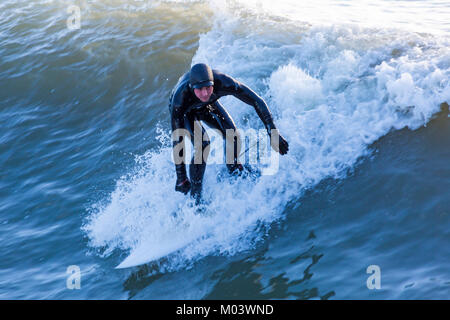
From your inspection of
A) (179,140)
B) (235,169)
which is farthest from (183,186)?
(235,169)

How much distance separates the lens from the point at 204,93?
538 centimetres

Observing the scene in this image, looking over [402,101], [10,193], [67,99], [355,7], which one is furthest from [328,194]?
[355,7]

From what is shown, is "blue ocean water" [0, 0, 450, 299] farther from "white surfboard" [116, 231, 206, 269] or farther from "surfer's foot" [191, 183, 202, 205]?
"surfer's foot" [191, 183, 202, 205]

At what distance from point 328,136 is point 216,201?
76.8 inches

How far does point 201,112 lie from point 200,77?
0.81m

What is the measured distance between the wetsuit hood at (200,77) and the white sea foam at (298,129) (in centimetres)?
171

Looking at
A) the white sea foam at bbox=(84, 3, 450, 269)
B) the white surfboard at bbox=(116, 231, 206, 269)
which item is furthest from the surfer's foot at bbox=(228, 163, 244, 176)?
the white surfboard at bbox=(116, 231, 206, 269)

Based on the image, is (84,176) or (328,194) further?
(84,176)

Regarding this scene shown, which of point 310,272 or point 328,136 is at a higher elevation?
point 328,136

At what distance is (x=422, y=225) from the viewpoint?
5.32 metres

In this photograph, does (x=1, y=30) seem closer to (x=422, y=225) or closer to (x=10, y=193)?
(x=10, y=193)

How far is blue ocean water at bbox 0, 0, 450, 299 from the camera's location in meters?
5.25

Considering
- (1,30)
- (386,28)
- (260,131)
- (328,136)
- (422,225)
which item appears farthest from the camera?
(1,30)

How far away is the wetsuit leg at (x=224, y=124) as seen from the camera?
609cm
